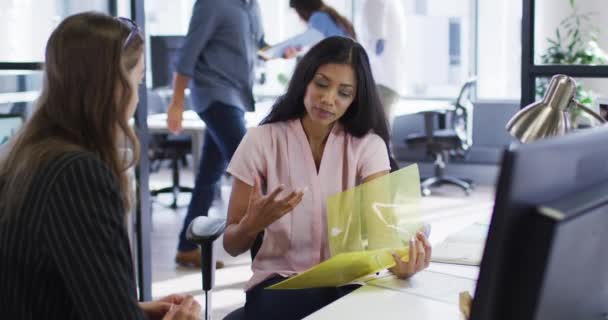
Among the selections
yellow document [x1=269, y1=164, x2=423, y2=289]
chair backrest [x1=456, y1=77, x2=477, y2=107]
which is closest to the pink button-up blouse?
yellow document [x1=269, y1=164, x2=423, y2=289]

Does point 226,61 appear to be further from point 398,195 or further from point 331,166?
point 398,195

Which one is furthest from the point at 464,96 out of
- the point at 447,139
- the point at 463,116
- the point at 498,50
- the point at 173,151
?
the point at 173,151

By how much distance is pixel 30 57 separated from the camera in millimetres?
3059

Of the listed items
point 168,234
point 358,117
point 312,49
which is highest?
point 312,49

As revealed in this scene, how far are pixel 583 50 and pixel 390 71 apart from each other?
1586 millimetres

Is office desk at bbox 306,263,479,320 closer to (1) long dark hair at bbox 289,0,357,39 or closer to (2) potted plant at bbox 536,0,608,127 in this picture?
(1) long dark hair at bbox 289,0,357,39

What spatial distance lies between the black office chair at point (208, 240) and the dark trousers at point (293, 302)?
7cm

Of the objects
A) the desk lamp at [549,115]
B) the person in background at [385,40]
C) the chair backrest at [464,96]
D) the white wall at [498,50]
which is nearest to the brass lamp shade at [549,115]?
the desk lamp at [549,115]

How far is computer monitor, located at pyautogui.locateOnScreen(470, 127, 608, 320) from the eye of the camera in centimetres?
82

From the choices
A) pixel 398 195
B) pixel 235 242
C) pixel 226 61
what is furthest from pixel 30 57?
pixel 398 195

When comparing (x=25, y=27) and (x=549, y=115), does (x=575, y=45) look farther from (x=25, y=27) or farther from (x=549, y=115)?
(x=549, y=115)

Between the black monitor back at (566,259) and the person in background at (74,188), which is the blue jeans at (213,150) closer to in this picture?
the person in background at (74,188)

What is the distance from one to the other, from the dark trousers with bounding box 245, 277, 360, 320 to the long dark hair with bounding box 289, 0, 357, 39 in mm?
2733

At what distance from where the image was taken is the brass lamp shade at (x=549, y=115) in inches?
66.3
